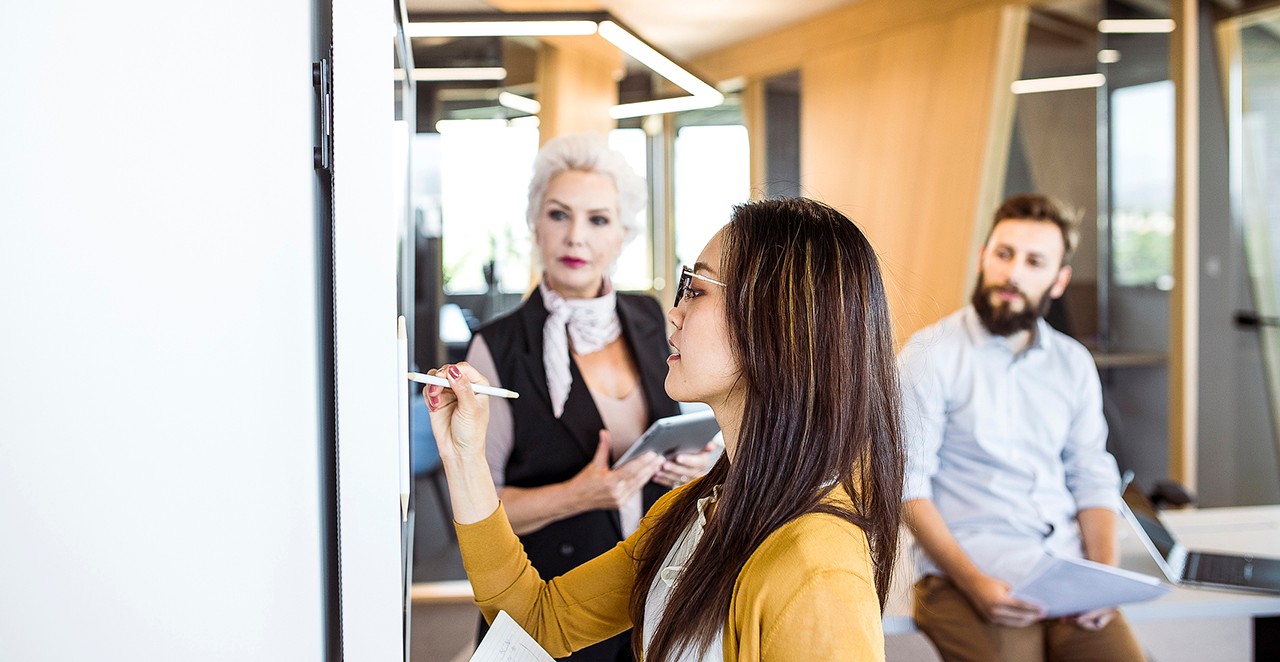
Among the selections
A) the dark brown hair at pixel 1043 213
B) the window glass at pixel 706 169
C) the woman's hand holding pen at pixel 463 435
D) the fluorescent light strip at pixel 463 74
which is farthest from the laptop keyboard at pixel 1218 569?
the window glass at pixel 706 169

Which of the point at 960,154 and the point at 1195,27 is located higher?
the point at 1195,27

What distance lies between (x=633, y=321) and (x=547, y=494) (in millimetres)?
A: 433

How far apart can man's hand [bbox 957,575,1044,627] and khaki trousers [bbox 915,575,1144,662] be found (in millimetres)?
30

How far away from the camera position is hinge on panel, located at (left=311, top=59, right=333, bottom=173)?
0.75m

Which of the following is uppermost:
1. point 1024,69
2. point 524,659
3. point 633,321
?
point 1024,69

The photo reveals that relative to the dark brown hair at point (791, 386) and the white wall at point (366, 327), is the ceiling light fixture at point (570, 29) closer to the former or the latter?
the dark brown hair at point (791, 386)

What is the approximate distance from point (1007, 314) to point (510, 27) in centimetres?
191

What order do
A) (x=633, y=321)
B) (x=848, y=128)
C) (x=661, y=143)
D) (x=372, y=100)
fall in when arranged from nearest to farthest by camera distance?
(x=372, y=100), (x=633, y=321), (x=848, y=128), (x=661, y=143)

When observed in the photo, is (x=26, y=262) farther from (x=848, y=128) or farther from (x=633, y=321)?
(x=848, y=128)

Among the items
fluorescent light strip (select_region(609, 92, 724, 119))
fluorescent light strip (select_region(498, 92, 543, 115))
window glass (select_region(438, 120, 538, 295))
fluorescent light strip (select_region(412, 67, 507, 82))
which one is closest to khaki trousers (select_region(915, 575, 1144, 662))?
window glass (select_region(438, 120, 538, 295))

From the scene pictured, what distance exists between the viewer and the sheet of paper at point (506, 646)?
3.51 ft

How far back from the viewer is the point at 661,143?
6844 millimetres

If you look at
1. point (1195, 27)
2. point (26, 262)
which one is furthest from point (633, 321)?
point (1195, 27)

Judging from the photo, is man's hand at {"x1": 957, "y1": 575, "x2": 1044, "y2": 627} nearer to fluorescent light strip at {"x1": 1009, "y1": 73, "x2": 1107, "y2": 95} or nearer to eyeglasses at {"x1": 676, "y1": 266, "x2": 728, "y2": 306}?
eyeglasses at {"x1": 676, "y1": 266, "x2": 728, "y2": 306}
